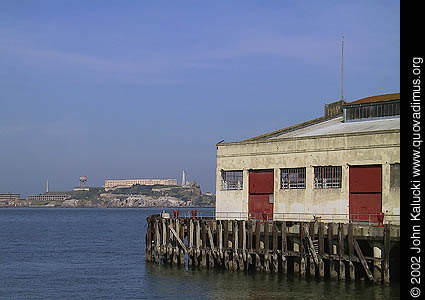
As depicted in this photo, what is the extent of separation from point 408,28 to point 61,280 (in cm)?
3411

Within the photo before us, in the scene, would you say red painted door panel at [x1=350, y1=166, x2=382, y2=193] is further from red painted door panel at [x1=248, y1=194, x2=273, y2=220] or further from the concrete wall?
red painted door panel at [x1=248, y1=194, x2=273, y2=220]

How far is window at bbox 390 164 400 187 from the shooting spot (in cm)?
4719

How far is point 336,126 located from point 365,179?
10.8m

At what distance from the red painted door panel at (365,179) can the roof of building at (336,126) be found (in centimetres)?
278

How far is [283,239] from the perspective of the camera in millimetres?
48781

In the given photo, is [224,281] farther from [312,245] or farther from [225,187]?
[225,187]

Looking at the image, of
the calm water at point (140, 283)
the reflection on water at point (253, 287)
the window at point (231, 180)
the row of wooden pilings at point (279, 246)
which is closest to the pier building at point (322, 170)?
the window at point (231, 180)

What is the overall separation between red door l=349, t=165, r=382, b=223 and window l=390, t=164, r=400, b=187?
88 centimetres

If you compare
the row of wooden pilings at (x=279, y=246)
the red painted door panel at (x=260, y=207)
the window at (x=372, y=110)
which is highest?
the window at (x=372, y=110)

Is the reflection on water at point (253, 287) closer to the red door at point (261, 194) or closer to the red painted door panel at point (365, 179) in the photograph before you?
the red door at point (261, 194)

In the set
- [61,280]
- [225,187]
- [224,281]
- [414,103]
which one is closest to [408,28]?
[414,103]

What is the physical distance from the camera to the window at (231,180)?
2260 inches

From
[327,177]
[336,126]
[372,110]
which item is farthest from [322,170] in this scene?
[372,110]

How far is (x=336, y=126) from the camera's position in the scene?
59031 mm
